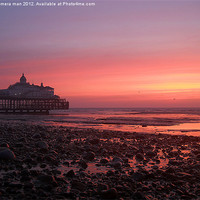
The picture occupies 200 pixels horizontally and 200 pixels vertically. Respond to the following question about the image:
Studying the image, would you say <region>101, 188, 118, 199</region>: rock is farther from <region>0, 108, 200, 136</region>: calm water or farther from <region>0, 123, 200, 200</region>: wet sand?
<region>0, 108, 200, 136</region>: calm water

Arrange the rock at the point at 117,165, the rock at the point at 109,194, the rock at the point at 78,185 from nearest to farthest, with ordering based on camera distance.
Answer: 1. the rock at the point at 109,194
2. the rock at the point at 78,185
3. the rock at the point at 117,165

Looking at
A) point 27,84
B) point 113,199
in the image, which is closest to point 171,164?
point 113,199

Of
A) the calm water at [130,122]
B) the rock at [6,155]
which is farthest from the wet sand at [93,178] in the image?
the calm water at [130,122]

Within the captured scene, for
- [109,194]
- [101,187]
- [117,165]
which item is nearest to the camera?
[109,194]

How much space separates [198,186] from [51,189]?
3.83 metres

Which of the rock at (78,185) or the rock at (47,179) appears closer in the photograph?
the rock at (78,185)

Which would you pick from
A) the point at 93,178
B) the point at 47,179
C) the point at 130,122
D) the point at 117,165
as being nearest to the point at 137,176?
the point at 93,178

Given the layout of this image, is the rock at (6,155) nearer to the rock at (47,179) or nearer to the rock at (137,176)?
the rock at (47,179)

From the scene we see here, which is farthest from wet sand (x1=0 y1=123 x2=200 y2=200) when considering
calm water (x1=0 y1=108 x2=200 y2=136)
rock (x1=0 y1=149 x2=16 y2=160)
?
calm water (x1=0 y1=108 x2=200 y2=136)

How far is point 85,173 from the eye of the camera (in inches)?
281

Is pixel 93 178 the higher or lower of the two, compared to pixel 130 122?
higher

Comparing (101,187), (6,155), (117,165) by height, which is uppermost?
(6,155)

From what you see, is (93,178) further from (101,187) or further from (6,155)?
(6,155)

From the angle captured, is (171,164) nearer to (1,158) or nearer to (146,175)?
(146,175)
